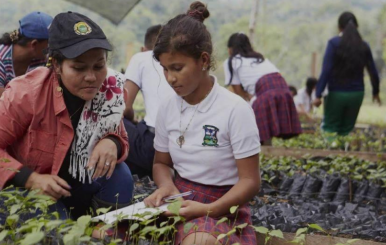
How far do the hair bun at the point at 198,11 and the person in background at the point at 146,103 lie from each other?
5.48ft

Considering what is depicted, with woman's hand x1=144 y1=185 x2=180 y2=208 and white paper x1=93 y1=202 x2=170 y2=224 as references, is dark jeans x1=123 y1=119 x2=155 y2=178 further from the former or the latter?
white paper x1=93 y1=202 x2=170 y2=224

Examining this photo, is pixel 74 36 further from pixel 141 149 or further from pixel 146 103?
pixel 146 103

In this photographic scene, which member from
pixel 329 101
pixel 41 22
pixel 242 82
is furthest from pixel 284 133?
pixel 41 22

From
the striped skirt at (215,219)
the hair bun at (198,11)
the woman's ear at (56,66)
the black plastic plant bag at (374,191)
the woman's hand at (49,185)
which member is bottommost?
the black plastic plant bag at (374,191)

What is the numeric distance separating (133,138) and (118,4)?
11.8ft

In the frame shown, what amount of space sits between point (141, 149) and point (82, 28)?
2202 millimetres

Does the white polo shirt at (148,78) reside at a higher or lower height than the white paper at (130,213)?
higher

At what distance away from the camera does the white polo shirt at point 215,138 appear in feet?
9.86

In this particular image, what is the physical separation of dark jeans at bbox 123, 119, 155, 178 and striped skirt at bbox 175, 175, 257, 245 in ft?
5.90

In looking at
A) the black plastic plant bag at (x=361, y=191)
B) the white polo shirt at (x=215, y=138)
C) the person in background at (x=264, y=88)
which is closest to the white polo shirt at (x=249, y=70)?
the person in background at (x=264, y=88)

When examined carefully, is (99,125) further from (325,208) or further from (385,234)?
(325,208)

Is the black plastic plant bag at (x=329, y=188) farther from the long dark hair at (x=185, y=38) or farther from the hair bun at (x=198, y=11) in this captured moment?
the long dark hair at (x=185, y=38)

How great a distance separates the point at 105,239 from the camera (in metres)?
2.55

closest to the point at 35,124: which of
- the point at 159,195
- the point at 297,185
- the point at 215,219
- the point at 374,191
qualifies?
the point at 159,195
